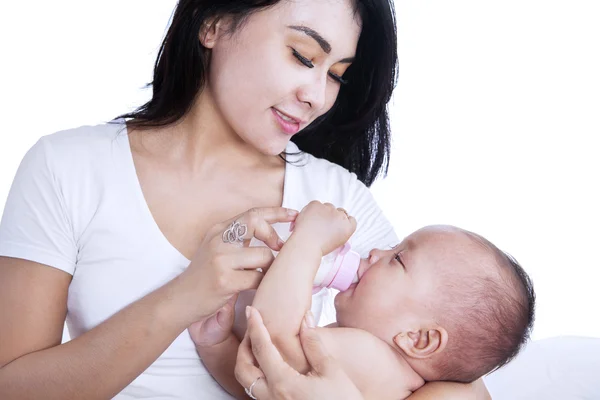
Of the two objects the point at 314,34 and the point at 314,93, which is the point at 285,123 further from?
the point at 314,34

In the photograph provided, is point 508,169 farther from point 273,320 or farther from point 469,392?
point 273,320

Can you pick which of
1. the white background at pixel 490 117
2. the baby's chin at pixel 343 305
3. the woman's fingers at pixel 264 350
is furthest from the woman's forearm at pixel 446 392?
the white background at pixel 490 117

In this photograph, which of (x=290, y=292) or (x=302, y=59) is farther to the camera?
(x=302, y=59)

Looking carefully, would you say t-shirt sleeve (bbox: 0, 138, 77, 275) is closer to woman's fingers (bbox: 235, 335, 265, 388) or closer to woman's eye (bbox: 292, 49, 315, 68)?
woman's fingers (bbox: 235, 335, 265, 388)

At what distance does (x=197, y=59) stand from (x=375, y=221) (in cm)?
63

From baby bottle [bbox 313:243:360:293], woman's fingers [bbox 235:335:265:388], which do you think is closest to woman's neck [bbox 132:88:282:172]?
baby bottle [bbox 313:243:360:293]

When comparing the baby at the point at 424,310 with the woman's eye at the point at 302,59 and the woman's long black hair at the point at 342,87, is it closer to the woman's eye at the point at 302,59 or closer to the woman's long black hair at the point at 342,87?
the woman's eye at the point at 302,59

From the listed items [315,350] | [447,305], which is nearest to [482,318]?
[447,305]

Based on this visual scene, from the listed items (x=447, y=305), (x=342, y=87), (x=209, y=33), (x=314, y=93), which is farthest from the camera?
(x=342, y=87)

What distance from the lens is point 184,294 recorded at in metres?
1.55

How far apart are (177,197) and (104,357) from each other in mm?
458

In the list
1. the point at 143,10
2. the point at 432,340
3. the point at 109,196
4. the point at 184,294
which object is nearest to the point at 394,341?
the point at 432,340

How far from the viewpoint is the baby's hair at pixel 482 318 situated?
1.68 metres

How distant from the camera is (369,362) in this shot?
166 cm
